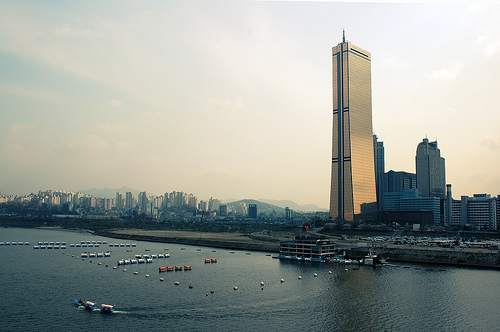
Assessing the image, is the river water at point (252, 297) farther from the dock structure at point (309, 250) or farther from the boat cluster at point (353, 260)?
the dock structure at point (309, 250)

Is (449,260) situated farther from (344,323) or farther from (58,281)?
(58,281)

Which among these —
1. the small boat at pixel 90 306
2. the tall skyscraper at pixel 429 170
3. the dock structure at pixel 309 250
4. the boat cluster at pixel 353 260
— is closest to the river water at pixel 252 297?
the small boat at pixel 90 306

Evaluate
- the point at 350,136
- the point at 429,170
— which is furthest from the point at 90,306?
the point at 429,170

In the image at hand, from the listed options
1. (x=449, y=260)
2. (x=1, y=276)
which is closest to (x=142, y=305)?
(x=1, y=276)

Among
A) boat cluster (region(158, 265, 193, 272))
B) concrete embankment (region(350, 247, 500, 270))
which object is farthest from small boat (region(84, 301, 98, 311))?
concrete embankment (region(350, 247, 500, 270))

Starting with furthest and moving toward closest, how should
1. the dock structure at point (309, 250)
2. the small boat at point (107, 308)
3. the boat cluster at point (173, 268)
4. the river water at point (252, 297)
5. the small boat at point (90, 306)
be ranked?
the dock structure at point (309, 250), the boat cluster at point (173, 268), the small boat at point (90, 306), the small boat at point (107, 308), the river water at point (252, 297)
